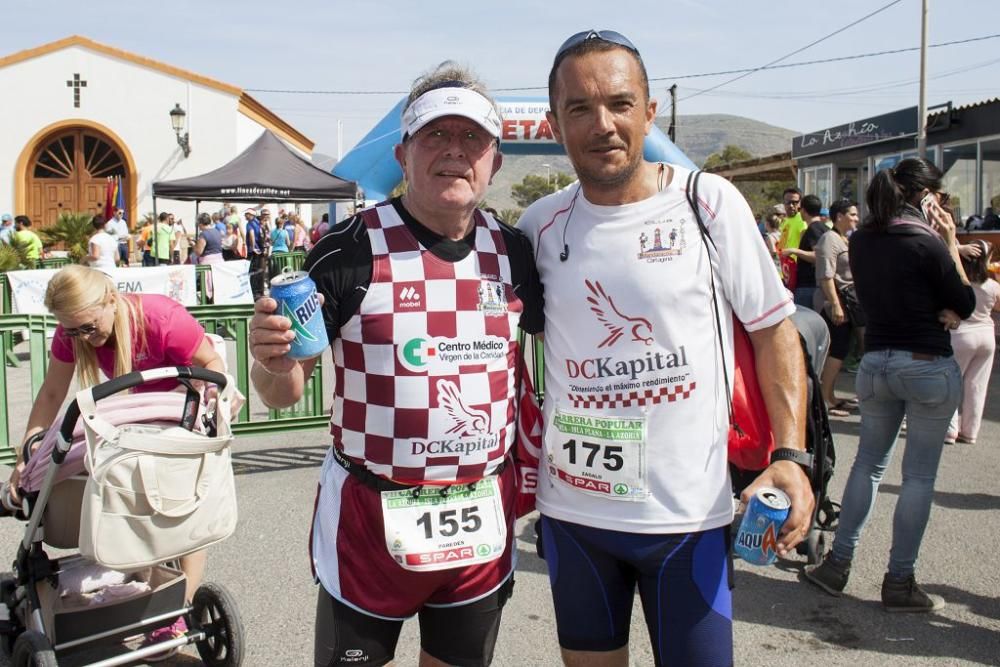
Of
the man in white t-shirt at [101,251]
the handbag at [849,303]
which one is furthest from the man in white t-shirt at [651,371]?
the man in white t-shirt at [101,251]

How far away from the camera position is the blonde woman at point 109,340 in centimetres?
323

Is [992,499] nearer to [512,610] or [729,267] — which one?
[512,610]

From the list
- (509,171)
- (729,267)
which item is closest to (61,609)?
(729,267)

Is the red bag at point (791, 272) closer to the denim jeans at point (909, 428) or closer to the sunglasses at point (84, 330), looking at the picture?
the denim jeans at point (909, 428)

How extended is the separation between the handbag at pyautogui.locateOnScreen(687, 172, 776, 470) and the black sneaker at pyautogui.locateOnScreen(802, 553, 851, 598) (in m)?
2.17

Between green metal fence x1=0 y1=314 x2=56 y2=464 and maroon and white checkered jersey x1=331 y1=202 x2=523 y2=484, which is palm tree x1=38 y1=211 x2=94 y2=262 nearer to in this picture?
green metal fence x1=0 y1=314 x2=56 y2=464

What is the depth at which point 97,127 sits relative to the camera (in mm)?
30125

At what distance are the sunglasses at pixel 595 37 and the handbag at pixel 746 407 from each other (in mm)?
376

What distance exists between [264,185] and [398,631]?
521 inches

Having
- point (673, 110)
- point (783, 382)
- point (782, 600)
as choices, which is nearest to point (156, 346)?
point (783, 382)

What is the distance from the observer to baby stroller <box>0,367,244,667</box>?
9.03 feet

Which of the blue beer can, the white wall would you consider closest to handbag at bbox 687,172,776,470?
the blue beer can

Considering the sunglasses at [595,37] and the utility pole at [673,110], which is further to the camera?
the utility pole at [673,110]

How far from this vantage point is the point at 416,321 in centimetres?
217
